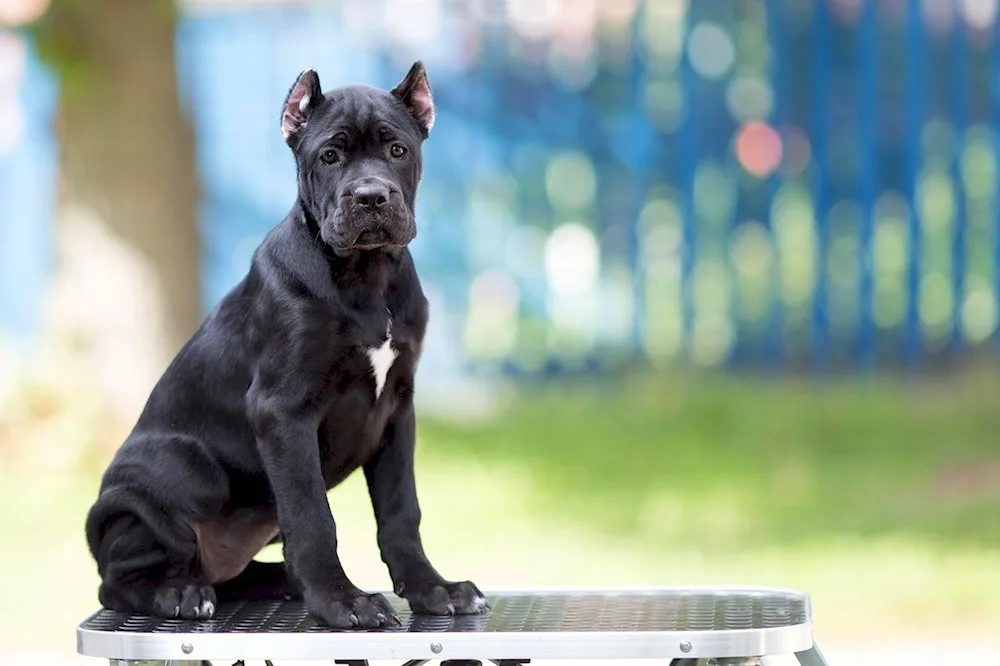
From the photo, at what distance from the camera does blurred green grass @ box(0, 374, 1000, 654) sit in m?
6.96

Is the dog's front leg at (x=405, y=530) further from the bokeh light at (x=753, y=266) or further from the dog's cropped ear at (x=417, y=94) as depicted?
the bokeh light at (x=753, y=266)

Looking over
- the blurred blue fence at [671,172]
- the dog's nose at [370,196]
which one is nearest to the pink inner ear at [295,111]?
the dog's nose at [370,196]

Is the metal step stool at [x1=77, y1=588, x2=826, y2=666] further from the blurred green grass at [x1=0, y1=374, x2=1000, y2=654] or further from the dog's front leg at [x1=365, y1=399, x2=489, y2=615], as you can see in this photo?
the blurred green grass at [x1=0, y1=374, x2=1000, y2=654]

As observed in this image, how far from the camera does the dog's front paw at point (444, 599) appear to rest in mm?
3887

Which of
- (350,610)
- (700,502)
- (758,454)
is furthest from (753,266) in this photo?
(350,610)

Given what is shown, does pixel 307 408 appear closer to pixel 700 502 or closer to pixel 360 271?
pixel 360 271

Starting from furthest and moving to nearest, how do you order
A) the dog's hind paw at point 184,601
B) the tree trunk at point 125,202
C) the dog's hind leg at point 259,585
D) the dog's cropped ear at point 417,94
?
1. the tree trunk at point 125,202
2. the dog's hind leg at point 259,585
3. the dog's cropped ear at point 417,94
4. the dog's hind paw at point 184,601

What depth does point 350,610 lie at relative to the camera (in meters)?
3.68

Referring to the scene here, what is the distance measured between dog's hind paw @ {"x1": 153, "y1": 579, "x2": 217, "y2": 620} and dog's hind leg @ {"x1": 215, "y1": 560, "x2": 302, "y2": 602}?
253 millimetres

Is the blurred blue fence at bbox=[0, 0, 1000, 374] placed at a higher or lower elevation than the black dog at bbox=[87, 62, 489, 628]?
higher

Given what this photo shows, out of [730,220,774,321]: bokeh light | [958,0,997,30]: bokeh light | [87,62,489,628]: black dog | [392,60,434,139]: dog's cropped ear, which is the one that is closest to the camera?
[87,62,489,628]: black dog

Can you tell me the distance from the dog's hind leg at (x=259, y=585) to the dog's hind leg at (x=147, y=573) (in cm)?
24

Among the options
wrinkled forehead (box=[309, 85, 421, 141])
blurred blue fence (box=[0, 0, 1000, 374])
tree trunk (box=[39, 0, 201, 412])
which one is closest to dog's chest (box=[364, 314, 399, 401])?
wrinkled forehead (box=[309, 85, 421, 141])

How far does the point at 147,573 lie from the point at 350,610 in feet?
1.94
